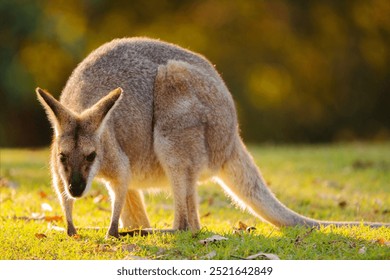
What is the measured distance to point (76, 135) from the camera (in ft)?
16.6

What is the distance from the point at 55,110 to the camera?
5074 mm

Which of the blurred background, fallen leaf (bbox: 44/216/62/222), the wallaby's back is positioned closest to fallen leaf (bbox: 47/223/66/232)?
fallen leaf (bbox: 44/216/62/222)

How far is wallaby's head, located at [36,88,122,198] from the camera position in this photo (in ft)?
16.2

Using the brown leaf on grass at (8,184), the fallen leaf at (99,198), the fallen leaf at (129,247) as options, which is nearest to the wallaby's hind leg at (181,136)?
the fallen leaf at (129,247)

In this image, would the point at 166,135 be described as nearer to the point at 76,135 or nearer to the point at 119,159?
the point at 119,159

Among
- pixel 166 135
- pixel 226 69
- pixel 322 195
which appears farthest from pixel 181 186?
pixel 226 69

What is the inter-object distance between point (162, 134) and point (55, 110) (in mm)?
1000

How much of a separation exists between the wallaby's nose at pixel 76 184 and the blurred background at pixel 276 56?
12.6 m

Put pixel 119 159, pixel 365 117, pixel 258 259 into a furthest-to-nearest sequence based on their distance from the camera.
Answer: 1. pixel 365 117
2. pixel 119 159
3. pixel 258 259

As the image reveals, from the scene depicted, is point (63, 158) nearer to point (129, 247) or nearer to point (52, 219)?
point (129, 247)

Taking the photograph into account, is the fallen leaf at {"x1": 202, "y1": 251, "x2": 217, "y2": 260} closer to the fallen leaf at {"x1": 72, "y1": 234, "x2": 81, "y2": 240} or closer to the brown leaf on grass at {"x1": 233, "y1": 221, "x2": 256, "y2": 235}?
the brown leaf on grass at {"x1": 233, "y1": 221, "x2": 256, "y2": 235}

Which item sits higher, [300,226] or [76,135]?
[76,135]

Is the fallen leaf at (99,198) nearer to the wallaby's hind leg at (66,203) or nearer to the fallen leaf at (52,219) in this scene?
the fallen leaf at (52,219)

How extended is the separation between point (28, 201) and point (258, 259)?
3.09 meters
